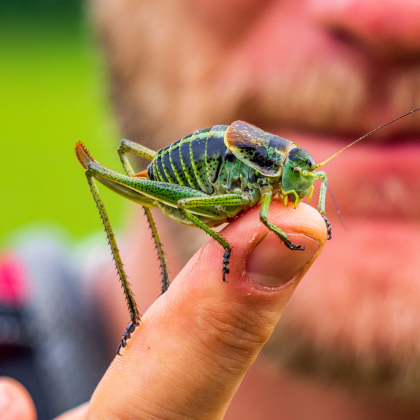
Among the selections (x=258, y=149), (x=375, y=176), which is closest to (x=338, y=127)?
(x=375, y=176)

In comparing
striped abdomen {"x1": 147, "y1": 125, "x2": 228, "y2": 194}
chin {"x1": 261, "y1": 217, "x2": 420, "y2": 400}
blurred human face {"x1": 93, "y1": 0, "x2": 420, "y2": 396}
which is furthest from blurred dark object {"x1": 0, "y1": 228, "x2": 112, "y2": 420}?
striped abdomen {"x1": 147, "y1": 125, "x2": 228, "y2": 194}

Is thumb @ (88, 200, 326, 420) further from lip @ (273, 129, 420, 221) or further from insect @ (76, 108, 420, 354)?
lip @ (273, 129, 420, 221)

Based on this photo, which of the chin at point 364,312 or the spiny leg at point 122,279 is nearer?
the spiny leg at point 122,279

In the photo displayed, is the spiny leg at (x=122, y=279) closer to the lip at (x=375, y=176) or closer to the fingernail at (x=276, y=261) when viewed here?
the fingernail at (x=276, y=261)

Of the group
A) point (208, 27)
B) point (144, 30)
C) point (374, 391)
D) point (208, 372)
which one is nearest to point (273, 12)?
point (208, 27)

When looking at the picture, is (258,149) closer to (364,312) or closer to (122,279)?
(122,279)

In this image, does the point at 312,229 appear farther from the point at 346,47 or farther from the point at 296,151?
the point at 346,47

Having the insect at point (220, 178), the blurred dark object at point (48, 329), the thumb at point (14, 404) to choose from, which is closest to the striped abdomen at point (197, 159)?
the insect at point (220, 178)
